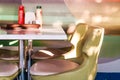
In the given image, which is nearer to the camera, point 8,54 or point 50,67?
point 50,67

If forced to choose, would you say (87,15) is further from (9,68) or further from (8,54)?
(9,68)

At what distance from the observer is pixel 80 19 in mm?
3580

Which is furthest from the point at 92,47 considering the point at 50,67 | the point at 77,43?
the point at 77,43

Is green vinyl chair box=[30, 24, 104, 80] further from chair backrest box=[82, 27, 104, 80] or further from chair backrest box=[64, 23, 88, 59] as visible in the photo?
chair backrest box=[64, 23, 88, 59]

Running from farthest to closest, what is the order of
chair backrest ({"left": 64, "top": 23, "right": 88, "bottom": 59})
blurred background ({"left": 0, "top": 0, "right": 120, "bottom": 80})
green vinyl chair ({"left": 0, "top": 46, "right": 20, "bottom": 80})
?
1. blurred background ({"left": 0, "top": 0, "right": 120, "bottom": 80})
2. chair backrest ({"left": 64, "top": 23, "right": 88, "bottom": 59})
3. green vinyl chair ({"left": 0, "top": 46, "right": 20, "bottom": 80})

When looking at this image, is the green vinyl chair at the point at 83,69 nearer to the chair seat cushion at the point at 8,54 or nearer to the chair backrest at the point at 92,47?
the chair backrest at the point at 92,47

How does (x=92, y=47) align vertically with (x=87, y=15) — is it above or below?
below

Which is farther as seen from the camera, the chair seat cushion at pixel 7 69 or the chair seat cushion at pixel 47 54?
the chair seat cushion at pixel 47 54

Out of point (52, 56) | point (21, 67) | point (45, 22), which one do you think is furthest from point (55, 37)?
point (45, 22)

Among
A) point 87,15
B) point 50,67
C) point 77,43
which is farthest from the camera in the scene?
point 87,15

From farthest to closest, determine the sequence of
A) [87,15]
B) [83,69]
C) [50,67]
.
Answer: [87,15], [50,67], [83,69]

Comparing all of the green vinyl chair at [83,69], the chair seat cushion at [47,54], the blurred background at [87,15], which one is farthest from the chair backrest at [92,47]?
the blurred background at [87,15]

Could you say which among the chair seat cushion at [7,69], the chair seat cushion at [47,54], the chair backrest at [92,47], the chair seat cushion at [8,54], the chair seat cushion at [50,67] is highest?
the chair backrest at [92,47]

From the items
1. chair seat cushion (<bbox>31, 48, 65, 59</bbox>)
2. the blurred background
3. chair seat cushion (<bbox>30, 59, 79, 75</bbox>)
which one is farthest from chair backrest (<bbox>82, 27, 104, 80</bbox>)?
the blurred background
